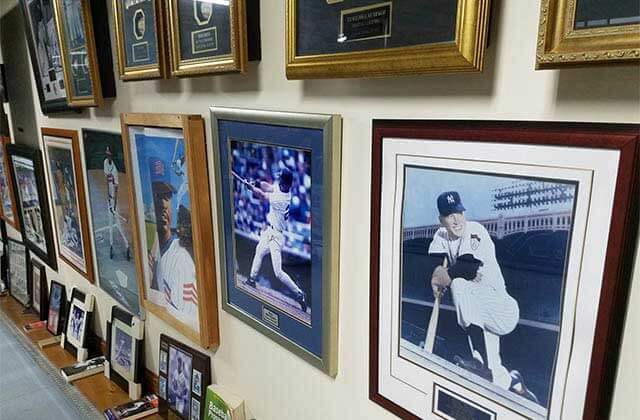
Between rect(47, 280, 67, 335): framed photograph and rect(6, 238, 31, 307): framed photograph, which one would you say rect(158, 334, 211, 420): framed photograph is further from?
rect(6, 238, 31, 307): framed photograph

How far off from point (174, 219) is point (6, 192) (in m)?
1.93

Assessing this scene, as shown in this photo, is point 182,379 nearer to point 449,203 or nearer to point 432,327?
point 432,327

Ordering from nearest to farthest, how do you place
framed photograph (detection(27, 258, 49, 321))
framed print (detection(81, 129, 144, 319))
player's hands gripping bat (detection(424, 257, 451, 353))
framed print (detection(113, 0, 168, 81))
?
1. player's hands gripping bat (detection(424, 257, 451, 353))
2. framed print (detection(113, 0, 168, 81))
3. framed print (detection(81, 129, 144, 319))
4. framed photograph (detection(27, 258, 49, 321))

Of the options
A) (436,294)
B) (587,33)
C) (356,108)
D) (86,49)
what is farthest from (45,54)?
(587,33)

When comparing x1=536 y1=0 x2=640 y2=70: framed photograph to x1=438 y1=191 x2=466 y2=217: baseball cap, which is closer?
x1=536 y1=0 x2=640 y2=70: framed photograph

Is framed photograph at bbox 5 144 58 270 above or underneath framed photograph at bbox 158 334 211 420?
above

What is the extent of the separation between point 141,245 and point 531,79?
4.12 ft

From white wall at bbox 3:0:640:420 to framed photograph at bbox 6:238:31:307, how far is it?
1595mm

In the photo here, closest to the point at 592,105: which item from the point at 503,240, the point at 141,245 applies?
the point at 503,240

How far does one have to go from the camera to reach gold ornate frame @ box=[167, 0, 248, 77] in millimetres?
861

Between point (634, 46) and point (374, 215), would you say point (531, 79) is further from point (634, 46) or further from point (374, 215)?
point (374, 215)

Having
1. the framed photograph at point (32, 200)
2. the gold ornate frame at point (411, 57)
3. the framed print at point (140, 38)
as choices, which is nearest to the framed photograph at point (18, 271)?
A: the framed photograph at point (32, 200)

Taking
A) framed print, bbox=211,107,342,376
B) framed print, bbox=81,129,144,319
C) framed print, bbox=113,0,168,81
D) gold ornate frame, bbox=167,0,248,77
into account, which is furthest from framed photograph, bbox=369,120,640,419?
framed print, bbox=81,129,144,319

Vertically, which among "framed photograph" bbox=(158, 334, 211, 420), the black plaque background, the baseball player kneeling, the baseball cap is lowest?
"framed photograph" bbox=(158, 334, 211, 420)
